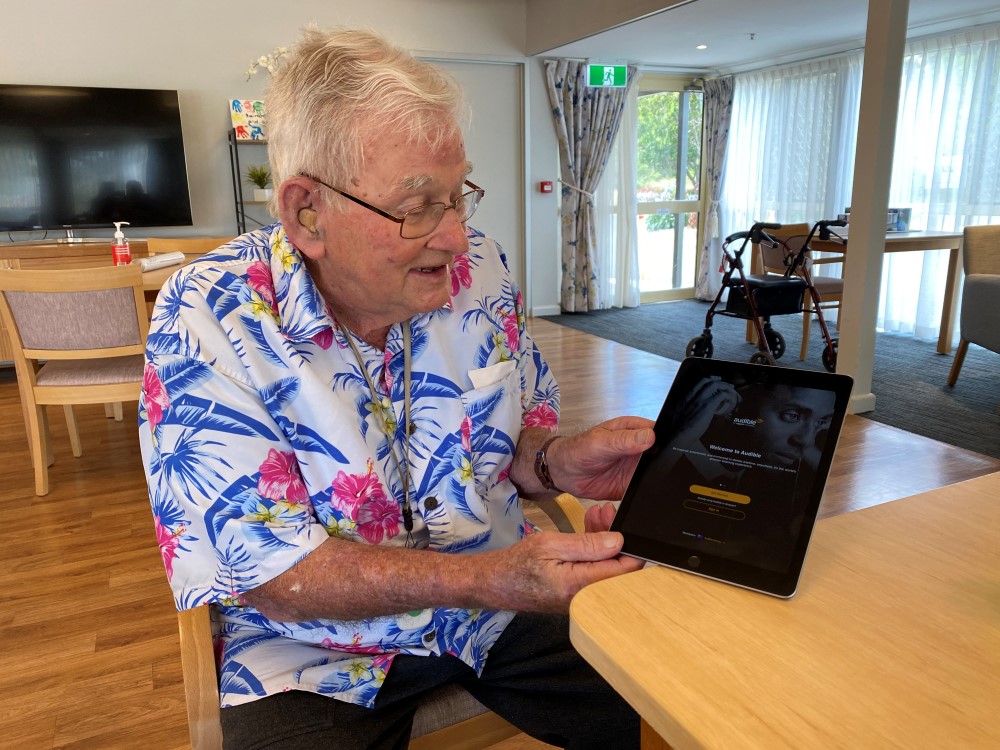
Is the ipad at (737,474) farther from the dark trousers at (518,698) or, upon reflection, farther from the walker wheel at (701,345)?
the walker wheel at (701,345)

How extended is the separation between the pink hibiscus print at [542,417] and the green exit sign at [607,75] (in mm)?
5574

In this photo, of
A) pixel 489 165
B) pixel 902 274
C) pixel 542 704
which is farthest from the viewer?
pixel 489 165

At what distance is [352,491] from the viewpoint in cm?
89

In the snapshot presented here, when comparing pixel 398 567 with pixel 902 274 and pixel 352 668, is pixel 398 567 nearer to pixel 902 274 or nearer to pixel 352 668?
pixel 352 668

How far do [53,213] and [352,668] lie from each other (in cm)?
481

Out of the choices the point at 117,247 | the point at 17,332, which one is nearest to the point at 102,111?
the point at 117,247

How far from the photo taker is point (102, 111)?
458 cm

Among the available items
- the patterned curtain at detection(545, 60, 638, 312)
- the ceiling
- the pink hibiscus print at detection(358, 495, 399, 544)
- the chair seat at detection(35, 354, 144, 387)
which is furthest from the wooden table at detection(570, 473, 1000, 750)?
the patterned curtain at detection(545, 60, 638, 312)

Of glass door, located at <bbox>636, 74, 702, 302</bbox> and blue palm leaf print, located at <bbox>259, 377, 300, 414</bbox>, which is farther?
glass door, located at <bbox>636, 74, 702, 302</bbox>

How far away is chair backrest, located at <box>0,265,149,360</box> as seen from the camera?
2389 millimetres

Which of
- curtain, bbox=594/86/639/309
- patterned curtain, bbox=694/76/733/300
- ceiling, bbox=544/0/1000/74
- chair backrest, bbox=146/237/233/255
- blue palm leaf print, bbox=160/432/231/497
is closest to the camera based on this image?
blue palm leaf print, bbox=160/432/231/497

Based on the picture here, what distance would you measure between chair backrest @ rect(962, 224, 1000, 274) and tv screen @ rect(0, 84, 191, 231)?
4858 mm

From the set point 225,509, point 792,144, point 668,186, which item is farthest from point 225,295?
point 668,186

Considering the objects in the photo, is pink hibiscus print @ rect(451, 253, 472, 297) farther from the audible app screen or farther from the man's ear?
the audible app screen
